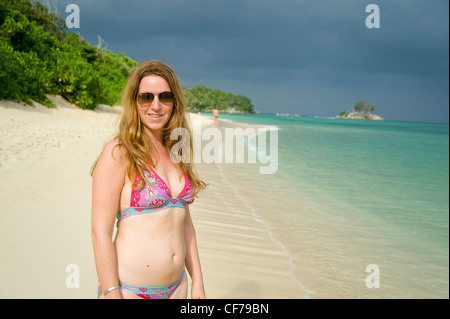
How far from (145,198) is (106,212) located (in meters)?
0.21

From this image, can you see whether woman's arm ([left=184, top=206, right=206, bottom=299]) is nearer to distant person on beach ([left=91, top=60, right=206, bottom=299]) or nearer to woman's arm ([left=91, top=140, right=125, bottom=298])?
distant person on beach ([left=91, top=60, right=206, bottom=299])

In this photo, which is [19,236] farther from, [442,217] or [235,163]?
[442,217]

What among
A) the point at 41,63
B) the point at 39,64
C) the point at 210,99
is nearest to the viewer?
the point at 39,64

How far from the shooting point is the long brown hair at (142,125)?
5.83 ft

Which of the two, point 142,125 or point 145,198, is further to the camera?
point 142,125

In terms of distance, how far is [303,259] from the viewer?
5449 mm

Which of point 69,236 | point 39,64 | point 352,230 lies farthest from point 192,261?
point 39,64

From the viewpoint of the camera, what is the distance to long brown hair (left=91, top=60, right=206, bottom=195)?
69.9 inches

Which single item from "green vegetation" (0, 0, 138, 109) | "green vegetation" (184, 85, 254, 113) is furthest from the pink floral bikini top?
"green vegetation" (184, 85, 254, 113)

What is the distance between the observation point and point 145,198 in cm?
178

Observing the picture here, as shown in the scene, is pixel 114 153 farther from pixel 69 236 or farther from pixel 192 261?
pixel 69 236

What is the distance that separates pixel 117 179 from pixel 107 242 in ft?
1.08

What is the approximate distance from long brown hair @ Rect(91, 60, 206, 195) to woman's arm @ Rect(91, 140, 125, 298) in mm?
79
